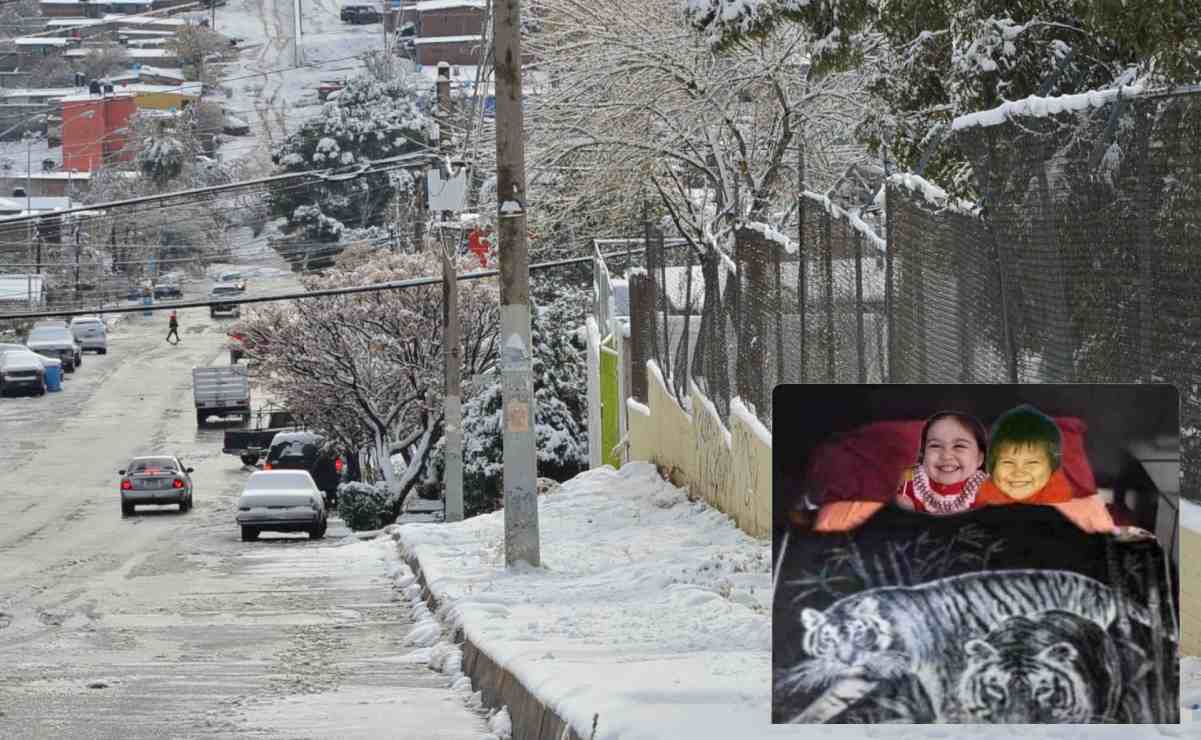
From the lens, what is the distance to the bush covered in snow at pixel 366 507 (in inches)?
1815

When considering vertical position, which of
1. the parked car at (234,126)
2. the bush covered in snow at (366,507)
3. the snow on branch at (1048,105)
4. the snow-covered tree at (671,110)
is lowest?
the bush covered in snow at (366,507)

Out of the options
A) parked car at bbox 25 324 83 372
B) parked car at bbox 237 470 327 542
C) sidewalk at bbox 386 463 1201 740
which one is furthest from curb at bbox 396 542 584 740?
parked car at bbox 25 324 83 372

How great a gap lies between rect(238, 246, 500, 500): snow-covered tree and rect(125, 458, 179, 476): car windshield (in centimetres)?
426

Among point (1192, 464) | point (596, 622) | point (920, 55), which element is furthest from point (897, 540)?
point (920, 55)

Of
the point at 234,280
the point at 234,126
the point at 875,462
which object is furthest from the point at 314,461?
the point at 234,126

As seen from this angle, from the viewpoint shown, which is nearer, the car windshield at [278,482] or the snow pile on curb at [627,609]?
the snow pile on curb at [627,609]

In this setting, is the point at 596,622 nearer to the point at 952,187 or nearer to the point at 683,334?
the point at 952,187

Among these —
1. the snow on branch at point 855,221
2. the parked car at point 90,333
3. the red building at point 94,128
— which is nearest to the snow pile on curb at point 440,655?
the snow on branch at point 855,221

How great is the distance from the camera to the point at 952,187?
1396 centimetres

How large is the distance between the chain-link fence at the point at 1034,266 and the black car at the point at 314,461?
43.3 meters

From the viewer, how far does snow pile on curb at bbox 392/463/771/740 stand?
753 centimetres

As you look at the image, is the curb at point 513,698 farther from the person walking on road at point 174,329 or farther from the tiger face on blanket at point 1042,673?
the person walking on road at point 174,329

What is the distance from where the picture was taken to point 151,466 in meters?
48.3

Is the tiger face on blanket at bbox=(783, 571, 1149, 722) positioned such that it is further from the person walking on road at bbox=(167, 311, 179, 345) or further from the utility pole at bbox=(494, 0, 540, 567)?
the person walking on road at bbox=(167, 311, 179, 345)
